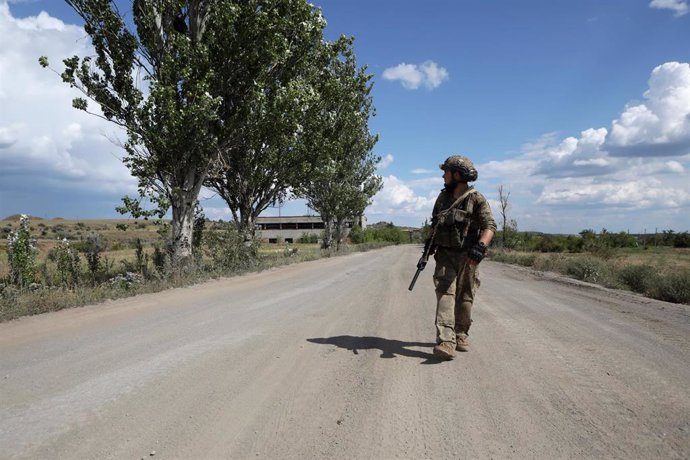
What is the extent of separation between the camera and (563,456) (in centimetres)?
302

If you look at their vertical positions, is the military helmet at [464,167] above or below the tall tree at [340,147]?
below

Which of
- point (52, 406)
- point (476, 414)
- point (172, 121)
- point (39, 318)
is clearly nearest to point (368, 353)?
point (476, 414)

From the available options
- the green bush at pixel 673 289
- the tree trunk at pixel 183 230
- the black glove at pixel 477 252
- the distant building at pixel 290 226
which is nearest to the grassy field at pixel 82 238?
the tree trunk at pixel 183 230

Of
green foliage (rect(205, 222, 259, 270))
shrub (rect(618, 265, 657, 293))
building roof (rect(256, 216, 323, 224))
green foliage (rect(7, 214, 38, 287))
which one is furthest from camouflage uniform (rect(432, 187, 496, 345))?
building roof (rect(256, 216, 323, 224))

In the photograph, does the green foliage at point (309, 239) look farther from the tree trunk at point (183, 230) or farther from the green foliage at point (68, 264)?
the green foliage at point (68, 264)

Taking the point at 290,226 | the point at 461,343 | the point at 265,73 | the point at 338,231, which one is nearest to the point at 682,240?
the point at 338,231

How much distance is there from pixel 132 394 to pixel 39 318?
4.97m

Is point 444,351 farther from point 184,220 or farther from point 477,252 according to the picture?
point 184,220

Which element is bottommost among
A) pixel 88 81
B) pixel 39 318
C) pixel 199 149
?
pixel 39 318

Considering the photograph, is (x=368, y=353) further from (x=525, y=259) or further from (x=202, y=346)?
(x=525, y=259)

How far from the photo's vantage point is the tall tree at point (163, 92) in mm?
13875

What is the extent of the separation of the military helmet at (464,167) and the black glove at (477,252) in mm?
814

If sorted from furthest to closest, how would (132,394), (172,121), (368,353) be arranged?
1. (172,121)
2. (368,353)
3. (132,394)

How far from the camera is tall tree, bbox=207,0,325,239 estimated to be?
50.2 ft
